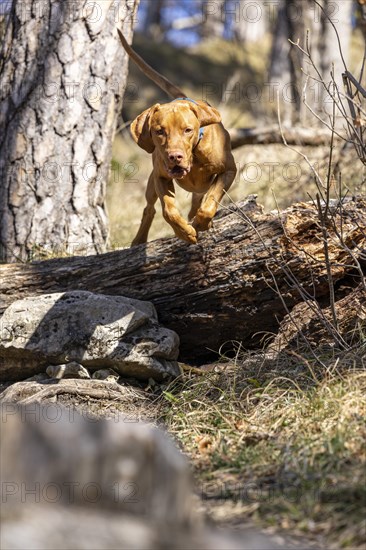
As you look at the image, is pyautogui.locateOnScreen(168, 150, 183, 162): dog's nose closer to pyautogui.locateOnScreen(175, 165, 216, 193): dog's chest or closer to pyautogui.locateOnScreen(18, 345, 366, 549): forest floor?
pyautogui.locateOnScreen(175, 165, 216, 193): dog's chest

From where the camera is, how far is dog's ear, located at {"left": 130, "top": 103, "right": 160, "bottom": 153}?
482cm

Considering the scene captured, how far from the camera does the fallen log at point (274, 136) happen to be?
887 centimetres

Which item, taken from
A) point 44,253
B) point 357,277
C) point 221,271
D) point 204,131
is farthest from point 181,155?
point 44,253

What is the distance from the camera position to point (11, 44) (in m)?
6.66

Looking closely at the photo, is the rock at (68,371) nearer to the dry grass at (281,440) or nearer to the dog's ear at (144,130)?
the dry grass at (281,440)

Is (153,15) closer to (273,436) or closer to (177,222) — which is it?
(177,222)

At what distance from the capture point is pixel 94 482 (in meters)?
2.52

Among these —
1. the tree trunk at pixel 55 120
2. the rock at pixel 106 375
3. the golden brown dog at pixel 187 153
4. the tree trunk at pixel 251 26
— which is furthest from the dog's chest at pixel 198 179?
the tree trunk at pixel 251 26

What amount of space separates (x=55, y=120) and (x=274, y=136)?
3196mm

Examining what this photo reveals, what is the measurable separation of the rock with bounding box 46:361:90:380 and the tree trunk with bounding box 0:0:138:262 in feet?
4.92

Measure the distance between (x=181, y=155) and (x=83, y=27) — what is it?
2509 millimetres

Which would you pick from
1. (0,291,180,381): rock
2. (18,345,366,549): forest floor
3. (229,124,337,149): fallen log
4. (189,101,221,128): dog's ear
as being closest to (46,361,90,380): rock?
(0,291,180,381): rock

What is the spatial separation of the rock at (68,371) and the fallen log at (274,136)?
14.2 feet

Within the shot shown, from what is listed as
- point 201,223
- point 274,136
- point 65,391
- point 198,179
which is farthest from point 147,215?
point 274,136
